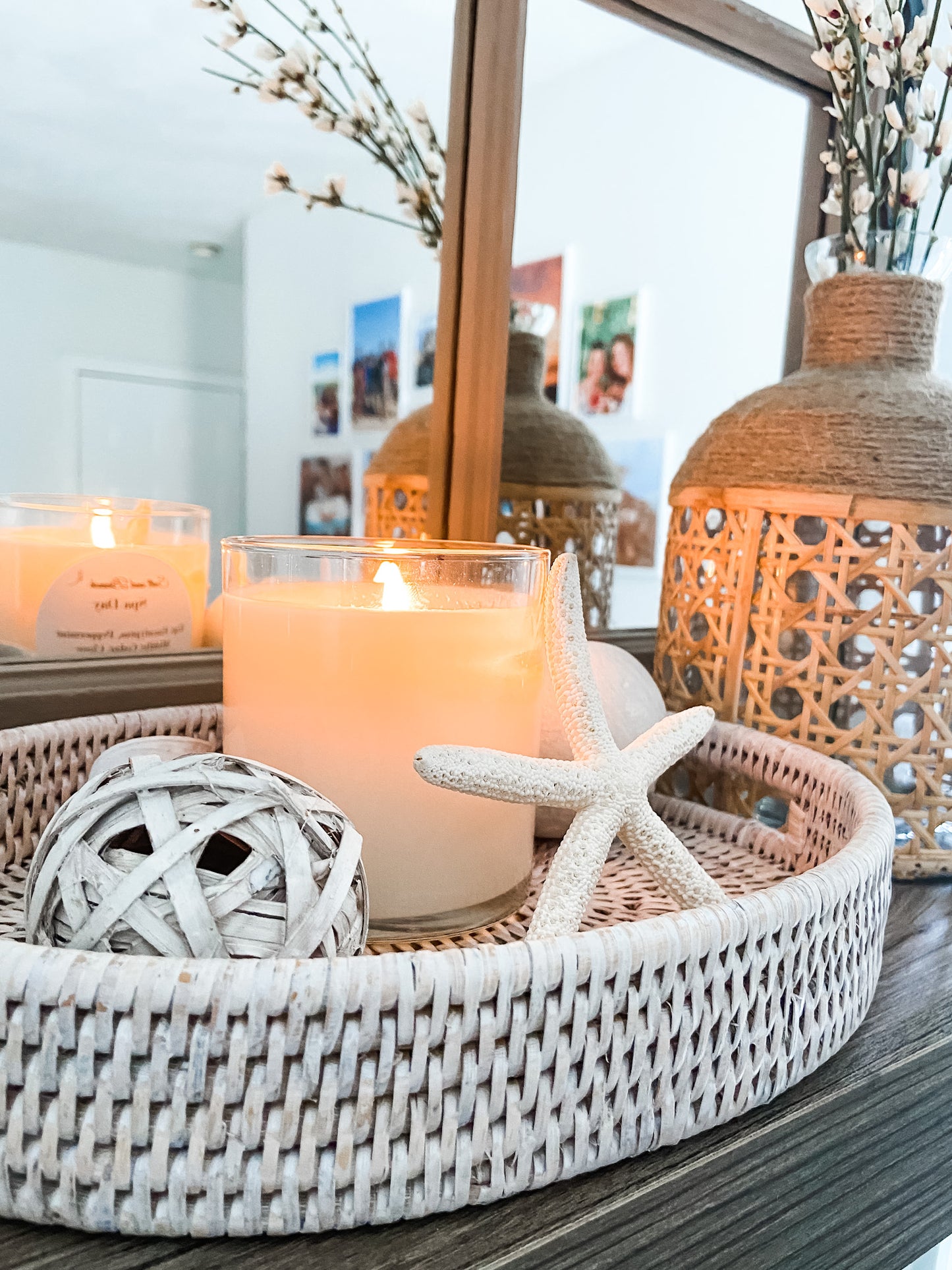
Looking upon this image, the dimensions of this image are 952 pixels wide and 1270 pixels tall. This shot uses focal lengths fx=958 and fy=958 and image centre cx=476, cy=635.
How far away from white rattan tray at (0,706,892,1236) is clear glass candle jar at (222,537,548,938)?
12 centimetres

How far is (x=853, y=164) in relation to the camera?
62 cm

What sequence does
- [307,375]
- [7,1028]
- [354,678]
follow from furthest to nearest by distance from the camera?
1. [307,375]
2. [354,678]
3. [7,1028]

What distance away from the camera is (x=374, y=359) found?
2.03ft

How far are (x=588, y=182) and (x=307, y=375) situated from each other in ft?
0.89

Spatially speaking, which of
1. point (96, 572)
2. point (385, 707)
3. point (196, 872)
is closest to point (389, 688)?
point (385, 707)

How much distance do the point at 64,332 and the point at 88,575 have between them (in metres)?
0.13

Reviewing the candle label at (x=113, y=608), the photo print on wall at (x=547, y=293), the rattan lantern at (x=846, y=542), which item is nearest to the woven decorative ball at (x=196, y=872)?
the candle label at (x=113, y=608)

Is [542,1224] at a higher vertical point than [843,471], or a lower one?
lower

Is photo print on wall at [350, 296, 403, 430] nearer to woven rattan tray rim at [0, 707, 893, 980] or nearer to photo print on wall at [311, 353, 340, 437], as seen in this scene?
photo print on wall at [311, 353, 340, 437]

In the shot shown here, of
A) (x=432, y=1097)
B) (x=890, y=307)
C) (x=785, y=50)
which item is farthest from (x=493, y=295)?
(x=432, y=1097)

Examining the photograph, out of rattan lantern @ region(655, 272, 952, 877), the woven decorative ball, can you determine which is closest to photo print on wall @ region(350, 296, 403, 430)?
rattan lantern @ region(655, 272, 952, 877)

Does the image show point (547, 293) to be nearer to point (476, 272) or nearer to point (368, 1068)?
point (476, 272)

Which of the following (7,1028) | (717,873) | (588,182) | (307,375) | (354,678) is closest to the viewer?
(7,1028)

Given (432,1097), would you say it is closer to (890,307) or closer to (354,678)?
(354,678)
